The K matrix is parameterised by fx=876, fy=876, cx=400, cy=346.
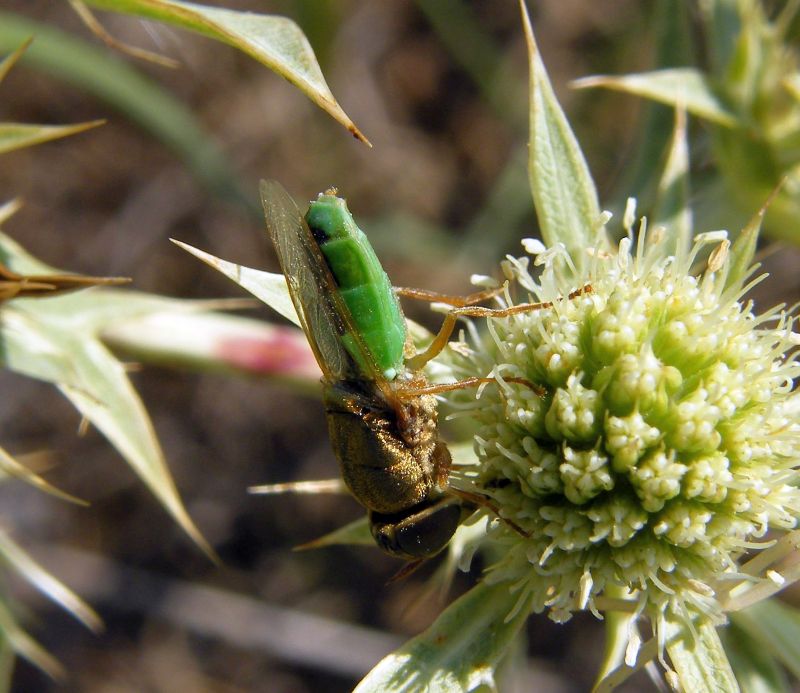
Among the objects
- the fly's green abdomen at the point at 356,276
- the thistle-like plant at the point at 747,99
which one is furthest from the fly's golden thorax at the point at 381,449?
the thistle-like plant at the point at 747,99

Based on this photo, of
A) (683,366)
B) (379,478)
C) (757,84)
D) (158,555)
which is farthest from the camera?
(158,555)

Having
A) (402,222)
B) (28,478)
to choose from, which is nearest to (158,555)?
(402,222)

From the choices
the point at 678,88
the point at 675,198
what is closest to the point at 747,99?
the point at 678,88

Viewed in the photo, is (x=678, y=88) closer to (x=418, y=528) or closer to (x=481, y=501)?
(x=481, y=501)

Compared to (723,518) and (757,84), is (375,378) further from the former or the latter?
(757,84)

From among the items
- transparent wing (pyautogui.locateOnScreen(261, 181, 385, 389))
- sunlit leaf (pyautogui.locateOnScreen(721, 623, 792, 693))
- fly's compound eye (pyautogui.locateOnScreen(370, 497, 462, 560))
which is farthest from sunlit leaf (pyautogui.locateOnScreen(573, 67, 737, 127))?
sunlit leaf (pyautogui.locateOnScreen(721, 623, 792, 693))

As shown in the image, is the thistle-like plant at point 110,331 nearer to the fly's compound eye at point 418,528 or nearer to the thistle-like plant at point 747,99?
the fly's compound eye at point 418,528
